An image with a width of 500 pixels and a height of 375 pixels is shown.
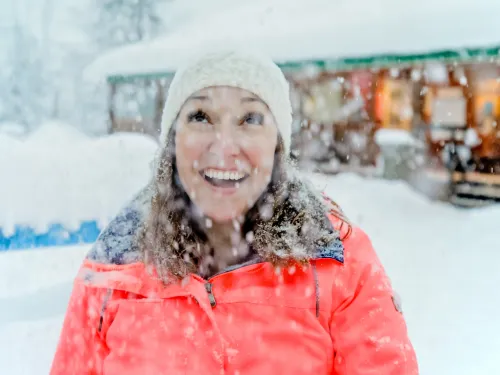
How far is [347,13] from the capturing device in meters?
14.6

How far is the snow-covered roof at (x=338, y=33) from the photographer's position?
10914mm

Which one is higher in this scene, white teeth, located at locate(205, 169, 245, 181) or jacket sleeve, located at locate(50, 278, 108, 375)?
white teeth, located at locate(205, 169, 245, 181)

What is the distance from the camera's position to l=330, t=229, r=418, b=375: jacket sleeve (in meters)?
1.55

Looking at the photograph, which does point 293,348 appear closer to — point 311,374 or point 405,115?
point 311,374

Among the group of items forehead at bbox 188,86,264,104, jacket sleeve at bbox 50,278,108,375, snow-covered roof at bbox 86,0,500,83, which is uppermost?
snow-covered roof at bbox 86,0,500,83

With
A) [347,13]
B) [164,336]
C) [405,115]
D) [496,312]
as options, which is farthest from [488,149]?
[164,336]

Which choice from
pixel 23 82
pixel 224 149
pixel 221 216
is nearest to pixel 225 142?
pixel 224 149

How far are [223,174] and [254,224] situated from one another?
0.29m

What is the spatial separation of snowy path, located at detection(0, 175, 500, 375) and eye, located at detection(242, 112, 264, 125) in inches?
23.4

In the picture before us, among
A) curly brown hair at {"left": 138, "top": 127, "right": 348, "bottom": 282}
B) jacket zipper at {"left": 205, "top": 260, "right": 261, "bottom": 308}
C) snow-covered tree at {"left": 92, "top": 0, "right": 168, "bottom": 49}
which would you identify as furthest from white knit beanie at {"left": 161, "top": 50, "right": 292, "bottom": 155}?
snow-covered tree at {"left": 92, "top": 0, "right": 168, "bottom": 49}

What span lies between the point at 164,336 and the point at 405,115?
14.0 meters

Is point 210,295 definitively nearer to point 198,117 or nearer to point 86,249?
point 198,117

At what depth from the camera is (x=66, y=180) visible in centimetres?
521

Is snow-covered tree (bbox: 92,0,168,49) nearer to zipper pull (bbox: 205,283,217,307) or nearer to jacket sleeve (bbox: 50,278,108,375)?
jacket sleeve (bbox: 50,278,108,375)
